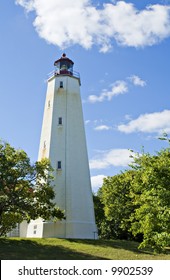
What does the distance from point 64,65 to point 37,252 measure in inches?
828

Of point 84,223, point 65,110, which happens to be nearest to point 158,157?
point 84,223

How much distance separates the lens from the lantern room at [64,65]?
3578 centimetres

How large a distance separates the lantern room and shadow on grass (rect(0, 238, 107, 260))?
18.3 m

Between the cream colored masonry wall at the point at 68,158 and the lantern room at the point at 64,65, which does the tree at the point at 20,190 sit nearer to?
the cream colored masonry wall at the point at 68,158

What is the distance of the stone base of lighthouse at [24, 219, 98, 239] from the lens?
29578 millimetres

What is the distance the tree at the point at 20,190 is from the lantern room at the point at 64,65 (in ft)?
43.2

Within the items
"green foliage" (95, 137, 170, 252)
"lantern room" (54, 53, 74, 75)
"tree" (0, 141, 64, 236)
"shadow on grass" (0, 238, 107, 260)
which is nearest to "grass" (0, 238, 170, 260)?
"shadow on grass" (0, 238, 107, 260)

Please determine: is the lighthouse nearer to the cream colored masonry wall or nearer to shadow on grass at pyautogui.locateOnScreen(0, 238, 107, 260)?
the cream colored masonry wall

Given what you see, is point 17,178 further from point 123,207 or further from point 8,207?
point 123,207

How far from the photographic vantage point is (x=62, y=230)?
29.8 meters

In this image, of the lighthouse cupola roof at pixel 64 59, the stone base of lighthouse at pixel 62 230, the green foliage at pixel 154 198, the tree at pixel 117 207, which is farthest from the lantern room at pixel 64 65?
the green foliage at pixel 154 198

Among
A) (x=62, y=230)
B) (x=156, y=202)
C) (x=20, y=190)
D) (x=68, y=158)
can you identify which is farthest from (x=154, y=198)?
(x=68, y=158)

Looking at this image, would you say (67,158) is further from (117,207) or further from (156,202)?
(156,202)

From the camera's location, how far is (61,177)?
102ft
